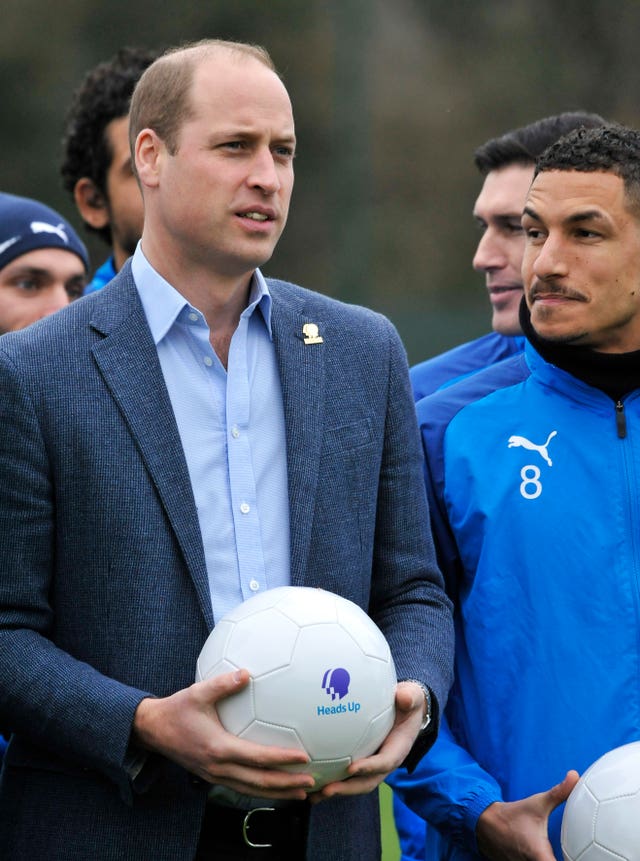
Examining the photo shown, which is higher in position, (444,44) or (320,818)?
(444,44)

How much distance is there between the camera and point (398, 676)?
9.66 ft

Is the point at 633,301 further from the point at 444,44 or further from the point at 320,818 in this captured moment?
the point at 444,44

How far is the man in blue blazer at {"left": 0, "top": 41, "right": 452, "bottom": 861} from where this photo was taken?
2.79m

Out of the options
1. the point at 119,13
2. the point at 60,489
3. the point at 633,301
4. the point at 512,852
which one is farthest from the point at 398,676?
the point at 119,13

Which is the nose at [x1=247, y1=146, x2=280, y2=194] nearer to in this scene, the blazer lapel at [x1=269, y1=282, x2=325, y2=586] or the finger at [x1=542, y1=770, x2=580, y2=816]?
the blazer lapel at [x1=269, y1=282, x2=325, y2=586]

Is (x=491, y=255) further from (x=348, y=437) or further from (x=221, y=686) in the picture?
(x=221, y=686)

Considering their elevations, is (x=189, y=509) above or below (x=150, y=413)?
below

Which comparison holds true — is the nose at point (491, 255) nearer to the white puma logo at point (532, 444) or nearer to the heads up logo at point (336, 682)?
the white puma logo at point (532, 444)

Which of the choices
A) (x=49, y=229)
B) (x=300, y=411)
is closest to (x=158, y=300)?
(x=300, y=411)

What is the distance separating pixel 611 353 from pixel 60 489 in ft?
4.50

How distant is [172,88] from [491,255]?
6.38 feet

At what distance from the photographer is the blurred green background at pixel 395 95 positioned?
14.0m

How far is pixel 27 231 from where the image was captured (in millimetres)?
5008

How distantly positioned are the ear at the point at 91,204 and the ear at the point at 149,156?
2268 mm
